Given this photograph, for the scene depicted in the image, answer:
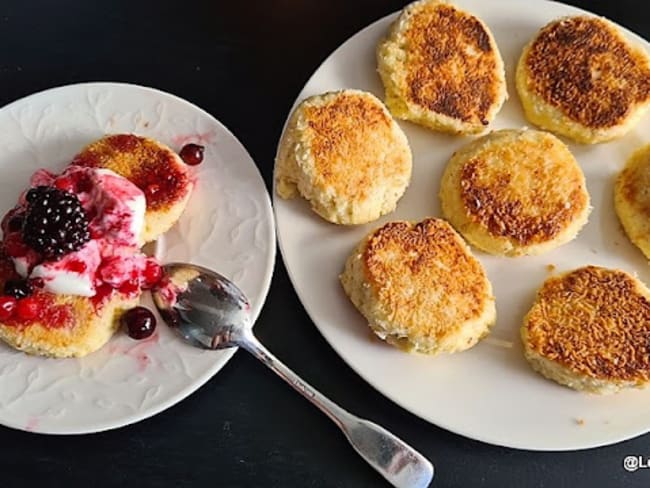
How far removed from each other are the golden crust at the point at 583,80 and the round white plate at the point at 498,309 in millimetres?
50

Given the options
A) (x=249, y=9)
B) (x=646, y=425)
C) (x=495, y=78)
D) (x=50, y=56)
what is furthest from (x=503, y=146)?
(x=50, y=56)

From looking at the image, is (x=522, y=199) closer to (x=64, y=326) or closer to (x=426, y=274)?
(x=426, y=274)

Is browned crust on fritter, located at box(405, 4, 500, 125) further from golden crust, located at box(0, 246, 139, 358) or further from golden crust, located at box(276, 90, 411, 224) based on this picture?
golden crust, located at box(0, 246, 139, 358)

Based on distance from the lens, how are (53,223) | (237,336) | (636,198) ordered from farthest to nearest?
(636,198), (237,336), (53,223)

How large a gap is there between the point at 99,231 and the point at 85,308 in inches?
5.8

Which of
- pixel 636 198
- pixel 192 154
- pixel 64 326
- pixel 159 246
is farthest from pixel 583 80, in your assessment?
pixel 64 326

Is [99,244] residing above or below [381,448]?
Result: above

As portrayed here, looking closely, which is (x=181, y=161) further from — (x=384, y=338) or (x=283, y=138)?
(x=384, y=338)

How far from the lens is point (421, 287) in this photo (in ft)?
5.02

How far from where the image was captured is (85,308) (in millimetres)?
1505

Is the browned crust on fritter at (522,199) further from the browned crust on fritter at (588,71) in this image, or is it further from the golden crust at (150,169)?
the golden crust at (150,169)

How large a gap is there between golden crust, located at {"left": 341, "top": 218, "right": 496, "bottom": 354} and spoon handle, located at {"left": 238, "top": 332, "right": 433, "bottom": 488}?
0.54 ft

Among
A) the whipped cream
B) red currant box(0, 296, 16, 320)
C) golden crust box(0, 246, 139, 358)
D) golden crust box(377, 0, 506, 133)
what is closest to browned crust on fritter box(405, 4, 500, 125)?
golden crust box(377, 0, 506, 133)

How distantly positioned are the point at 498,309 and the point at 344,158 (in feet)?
1.43
